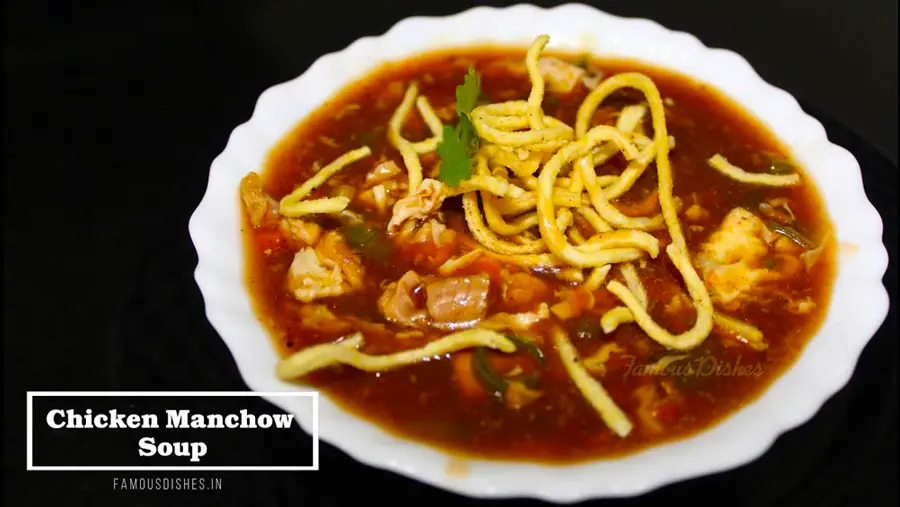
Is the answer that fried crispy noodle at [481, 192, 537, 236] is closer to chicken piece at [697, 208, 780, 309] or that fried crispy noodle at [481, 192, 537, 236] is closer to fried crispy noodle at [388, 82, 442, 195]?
fried crispy noodle at [388, 82, 442, 195]

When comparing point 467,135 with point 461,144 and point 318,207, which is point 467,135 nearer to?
point 461,144

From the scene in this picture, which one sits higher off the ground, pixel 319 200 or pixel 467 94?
pixel 467 94

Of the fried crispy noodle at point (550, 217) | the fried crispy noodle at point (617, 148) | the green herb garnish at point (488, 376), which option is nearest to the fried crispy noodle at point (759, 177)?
the fried crispy noodle at point (550, 217)

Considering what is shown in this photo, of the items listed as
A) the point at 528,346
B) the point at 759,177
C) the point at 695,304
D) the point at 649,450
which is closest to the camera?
the point at 649,450

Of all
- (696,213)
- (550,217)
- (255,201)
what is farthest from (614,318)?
(255,201)

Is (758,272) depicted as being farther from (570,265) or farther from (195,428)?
(195,428)

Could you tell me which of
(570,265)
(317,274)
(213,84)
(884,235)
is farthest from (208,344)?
(884,235)

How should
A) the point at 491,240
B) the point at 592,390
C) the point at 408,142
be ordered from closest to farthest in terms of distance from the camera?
the point at 592,390, the point at 491,240, the point at 408,142
